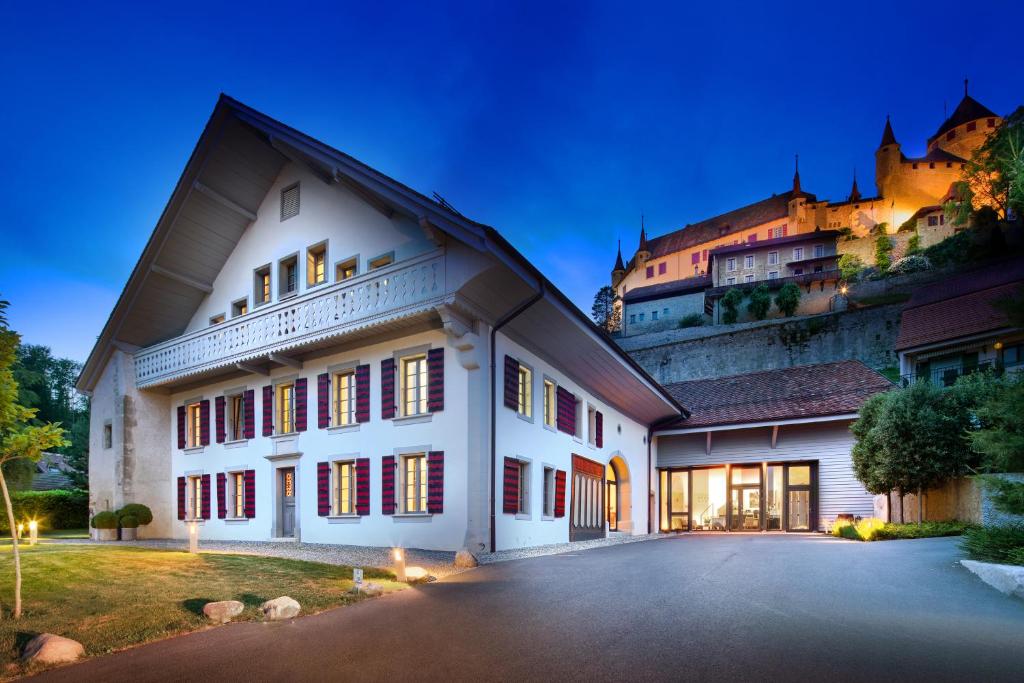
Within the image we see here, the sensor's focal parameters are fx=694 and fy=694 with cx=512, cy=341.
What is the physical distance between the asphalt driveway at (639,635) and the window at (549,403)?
8369 millimetres

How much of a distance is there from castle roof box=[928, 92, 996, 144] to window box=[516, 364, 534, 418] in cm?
8812

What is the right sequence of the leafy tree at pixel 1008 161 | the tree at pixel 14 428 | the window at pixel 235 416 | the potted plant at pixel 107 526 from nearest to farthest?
the tree at pixel 14 428, the leafy tree at pixel 1008 161, the window at pixel 235 416, the potted plant at pixel 107 526

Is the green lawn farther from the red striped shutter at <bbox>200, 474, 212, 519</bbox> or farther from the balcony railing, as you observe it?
the red striped shutter at <bbox>200, 474, 212, 519</bbox>

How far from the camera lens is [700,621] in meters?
7.16

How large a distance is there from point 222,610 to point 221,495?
568 inches

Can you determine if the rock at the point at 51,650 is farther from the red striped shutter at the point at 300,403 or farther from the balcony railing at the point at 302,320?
the red striped shutter at the point at 300,403

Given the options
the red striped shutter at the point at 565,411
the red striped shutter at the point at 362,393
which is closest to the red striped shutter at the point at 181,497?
the red striped shutter at the point at 362,393

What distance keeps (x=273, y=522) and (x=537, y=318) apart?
9.48 metres

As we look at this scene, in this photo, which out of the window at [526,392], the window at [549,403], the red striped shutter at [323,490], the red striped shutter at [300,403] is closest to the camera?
the window at [526,392]

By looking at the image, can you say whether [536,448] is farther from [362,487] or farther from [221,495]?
[221,495]

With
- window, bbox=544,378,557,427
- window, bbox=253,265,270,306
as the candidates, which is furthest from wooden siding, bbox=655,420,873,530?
window, bbox=253,265,270,306

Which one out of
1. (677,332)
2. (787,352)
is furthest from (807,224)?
(787,352)

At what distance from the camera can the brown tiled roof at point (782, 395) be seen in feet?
81.3

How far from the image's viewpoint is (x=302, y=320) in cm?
1806
